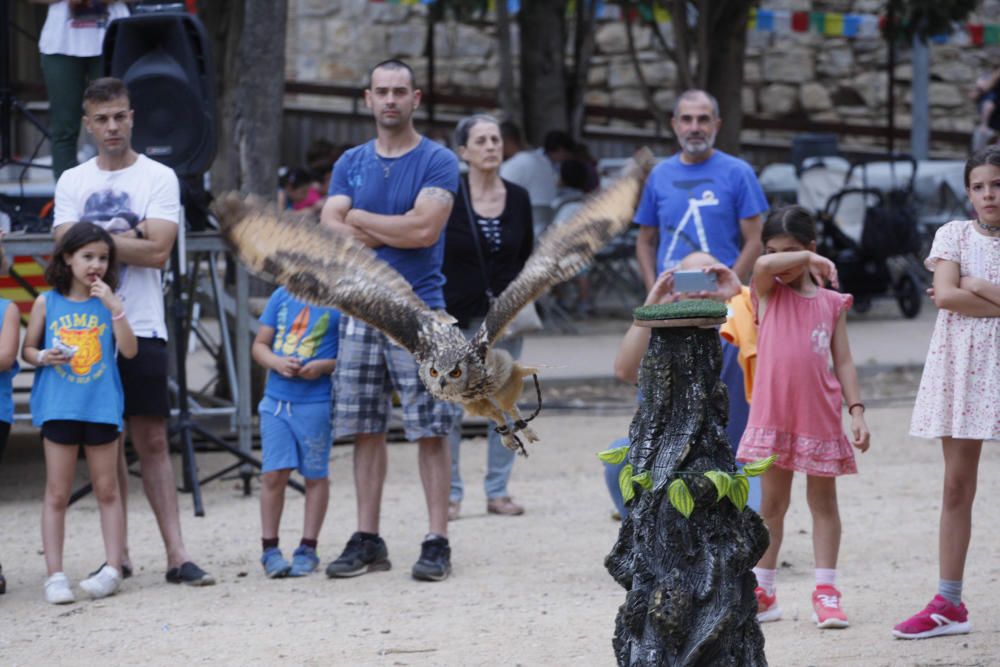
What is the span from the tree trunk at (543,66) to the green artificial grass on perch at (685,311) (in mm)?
13553

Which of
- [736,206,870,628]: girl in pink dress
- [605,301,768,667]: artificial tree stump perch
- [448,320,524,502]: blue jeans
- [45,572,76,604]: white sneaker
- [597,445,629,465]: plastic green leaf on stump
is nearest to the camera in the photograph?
[605,301,768,667]: artificial tree stump perch

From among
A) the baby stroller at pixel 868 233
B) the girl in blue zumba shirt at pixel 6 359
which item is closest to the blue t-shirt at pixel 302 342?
the girl in blue zumba shirt at pixel 6 359

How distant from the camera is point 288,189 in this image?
15328 millimetres

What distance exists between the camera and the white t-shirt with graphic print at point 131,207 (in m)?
6.83

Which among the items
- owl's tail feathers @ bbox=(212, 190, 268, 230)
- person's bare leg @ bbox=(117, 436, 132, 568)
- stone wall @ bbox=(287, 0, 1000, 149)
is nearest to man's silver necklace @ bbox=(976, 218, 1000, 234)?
owl's tail feathers @ bbox=(212, 190, 268, 230)

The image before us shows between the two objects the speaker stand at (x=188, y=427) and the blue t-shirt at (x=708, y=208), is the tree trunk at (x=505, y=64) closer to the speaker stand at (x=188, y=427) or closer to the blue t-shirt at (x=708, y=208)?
the speaker stand at (x=188, y=427)

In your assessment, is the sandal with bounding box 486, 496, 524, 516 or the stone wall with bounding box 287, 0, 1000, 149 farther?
the stone wall with bounding box 287, 0, 1000, 149

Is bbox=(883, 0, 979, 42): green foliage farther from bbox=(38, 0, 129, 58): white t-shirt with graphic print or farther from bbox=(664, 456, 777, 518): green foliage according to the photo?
bbox=(664, 456, 777, 518): green foliage

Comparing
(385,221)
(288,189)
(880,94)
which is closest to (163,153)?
(385,221)

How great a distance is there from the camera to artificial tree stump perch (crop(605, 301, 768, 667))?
407 centimetres

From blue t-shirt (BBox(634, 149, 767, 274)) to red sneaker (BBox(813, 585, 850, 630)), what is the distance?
2.00m

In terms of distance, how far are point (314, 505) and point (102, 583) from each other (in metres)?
0.99

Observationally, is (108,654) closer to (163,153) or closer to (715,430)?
(715,430)

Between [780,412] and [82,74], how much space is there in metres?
5.47
